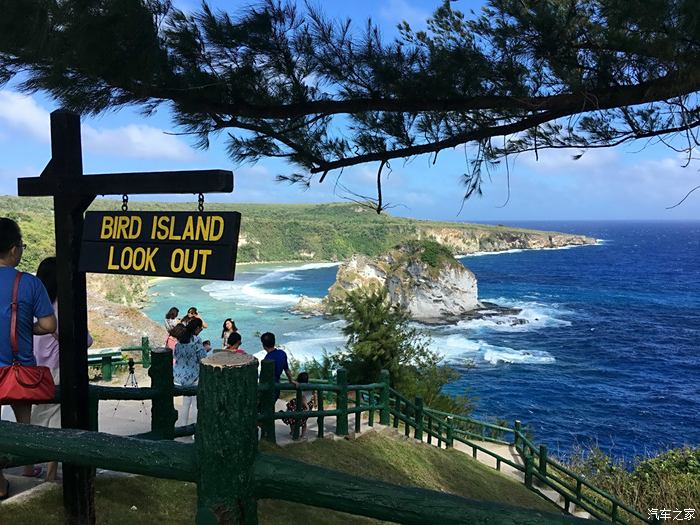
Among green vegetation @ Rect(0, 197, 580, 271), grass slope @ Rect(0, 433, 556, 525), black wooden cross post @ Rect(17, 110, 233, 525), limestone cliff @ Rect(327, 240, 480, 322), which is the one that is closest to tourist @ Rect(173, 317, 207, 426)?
grass slope @ Rect(0, 433, 556, 525)

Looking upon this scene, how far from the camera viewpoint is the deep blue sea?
1181 inches

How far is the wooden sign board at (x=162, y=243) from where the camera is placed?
272 centimetres

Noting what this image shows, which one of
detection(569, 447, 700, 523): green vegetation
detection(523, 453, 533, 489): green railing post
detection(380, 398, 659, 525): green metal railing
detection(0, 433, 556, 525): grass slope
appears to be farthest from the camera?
detection(569, 447, 700, 523): green vegetation

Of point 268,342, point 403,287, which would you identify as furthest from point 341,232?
point 268,342

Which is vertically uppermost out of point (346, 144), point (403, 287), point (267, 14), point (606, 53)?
point (267, 14)

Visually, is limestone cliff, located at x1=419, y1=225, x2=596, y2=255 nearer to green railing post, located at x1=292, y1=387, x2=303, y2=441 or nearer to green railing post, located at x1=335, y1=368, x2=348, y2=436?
green railing post, located at x1=335, y1=368, x2=348, y2=436

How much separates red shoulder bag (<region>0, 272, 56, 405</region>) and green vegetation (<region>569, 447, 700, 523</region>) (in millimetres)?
13962

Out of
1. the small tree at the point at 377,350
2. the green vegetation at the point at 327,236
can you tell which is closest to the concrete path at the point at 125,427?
the small tree at the point at 377,350

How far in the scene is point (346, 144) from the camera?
5.42 metres

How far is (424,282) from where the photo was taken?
60.3 metres

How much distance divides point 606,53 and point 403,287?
57.1 meters

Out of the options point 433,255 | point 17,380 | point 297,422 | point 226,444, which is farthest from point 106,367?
point 433,255

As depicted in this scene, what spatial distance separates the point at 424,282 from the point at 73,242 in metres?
57.9

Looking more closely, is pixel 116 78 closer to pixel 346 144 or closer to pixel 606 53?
pixel 346 144
